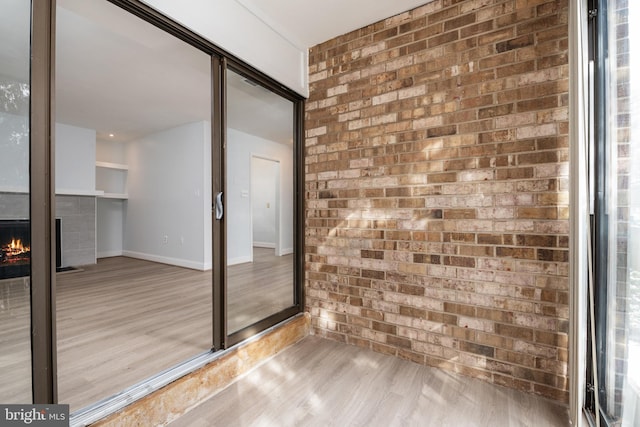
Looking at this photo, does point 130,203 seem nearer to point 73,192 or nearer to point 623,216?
point 73,192

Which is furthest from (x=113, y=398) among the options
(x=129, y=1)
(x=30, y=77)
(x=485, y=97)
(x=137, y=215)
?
(x=137, y=215)

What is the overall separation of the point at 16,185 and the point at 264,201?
9.26 ft

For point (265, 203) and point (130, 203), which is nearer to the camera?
point (265, 203)

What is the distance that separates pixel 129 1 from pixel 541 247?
2580 mm

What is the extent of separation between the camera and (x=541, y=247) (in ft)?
5.69

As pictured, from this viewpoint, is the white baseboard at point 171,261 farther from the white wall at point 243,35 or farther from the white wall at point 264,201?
the white wall at point 243,35

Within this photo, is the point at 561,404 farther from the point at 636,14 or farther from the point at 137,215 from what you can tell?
the point at 137,215

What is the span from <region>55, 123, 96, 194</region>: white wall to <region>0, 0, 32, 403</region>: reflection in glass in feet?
16.9

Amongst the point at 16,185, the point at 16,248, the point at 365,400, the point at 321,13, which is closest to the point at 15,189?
the point at 16,185

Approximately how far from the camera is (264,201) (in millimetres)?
3969

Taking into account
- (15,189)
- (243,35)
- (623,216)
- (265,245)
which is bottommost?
(265,245)

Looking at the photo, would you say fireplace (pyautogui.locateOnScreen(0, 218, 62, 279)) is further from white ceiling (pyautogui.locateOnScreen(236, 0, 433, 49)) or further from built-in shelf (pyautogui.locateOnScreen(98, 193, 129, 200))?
built-in shelf (pyautogui.locateOnScreen(98, 193, 129, 200))

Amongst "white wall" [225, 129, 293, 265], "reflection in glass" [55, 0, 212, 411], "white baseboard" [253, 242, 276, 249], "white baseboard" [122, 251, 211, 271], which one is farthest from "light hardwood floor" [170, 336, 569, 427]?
"white baseboard" [122, 251, 211, 271]

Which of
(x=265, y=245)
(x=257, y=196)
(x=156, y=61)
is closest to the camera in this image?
(x=156, y=61)
